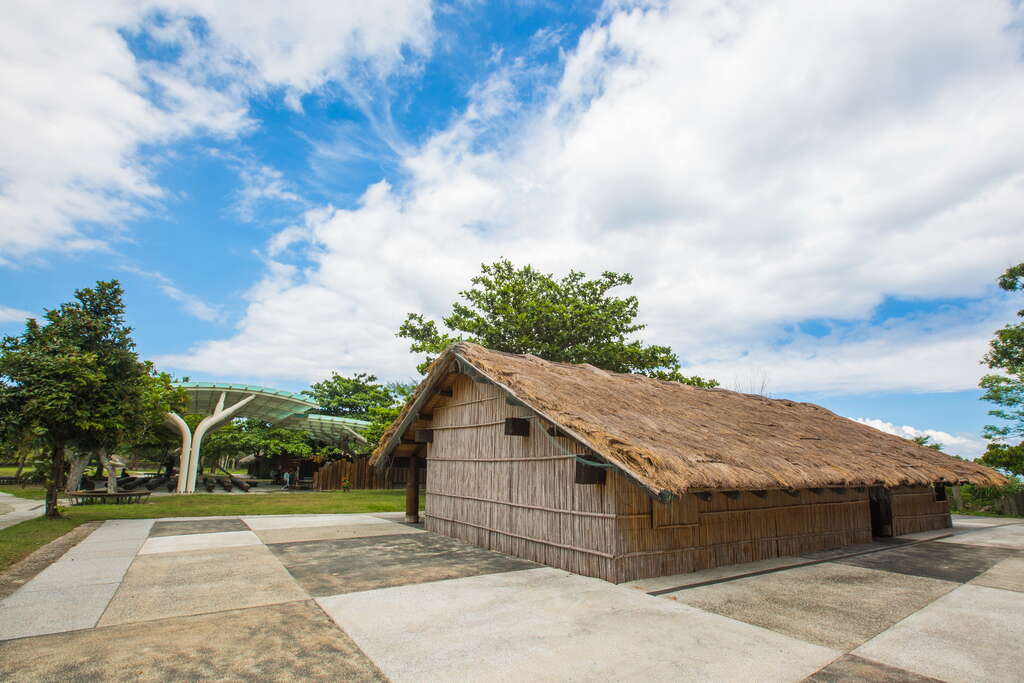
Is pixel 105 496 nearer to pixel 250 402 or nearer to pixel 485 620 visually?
pixel 250 402

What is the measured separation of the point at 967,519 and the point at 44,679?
22605mm

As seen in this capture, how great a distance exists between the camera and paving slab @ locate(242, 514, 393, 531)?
1255 cm

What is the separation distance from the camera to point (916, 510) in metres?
12.9

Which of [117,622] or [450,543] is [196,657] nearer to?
[117,622]

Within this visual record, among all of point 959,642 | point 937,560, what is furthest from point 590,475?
point 937,560

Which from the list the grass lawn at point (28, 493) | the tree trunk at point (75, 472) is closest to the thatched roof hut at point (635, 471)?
the tree trunk at point (75, 472)

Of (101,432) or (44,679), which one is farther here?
(101,432)

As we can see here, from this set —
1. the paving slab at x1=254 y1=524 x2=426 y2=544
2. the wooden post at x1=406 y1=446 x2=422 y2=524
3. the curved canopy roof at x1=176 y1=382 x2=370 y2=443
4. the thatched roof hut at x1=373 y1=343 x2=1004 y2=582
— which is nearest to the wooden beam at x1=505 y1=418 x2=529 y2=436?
the thatched roof hut at x1=373 y1=343 x2=1004 y2=582

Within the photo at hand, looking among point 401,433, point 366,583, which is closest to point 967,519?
point 401,433

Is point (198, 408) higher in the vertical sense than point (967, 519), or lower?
higher

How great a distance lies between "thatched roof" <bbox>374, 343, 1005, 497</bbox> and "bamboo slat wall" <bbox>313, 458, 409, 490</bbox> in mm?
16520

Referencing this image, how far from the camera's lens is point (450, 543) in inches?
398

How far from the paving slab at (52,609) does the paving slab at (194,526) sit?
4.88 m

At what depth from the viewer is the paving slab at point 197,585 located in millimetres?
5559
